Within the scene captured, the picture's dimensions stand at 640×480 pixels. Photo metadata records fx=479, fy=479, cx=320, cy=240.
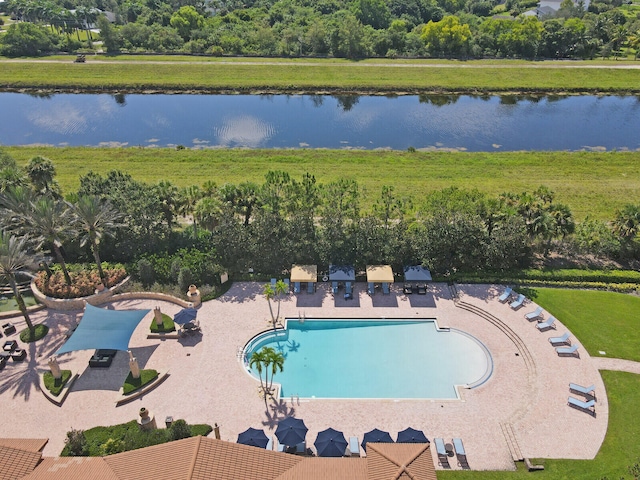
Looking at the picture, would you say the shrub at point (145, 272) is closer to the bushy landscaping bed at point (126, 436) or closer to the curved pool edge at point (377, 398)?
the curved pool edge at point (377, 398)

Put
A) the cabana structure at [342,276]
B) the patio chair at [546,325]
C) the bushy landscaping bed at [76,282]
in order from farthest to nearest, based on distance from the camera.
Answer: the cabana structure at [342,276] < the bushy landscaping bed at [76,282] < the patio chair at [546,325]

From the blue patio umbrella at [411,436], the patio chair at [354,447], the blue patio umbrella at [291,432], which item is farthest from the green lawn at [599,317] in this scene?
the blue patio umbrella at [291,432]

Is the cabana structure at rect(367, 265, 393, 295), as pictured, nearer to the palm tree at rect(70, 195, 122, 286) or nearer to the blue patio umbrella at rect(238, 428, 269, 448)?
the blue patio umbrella at rect(238, 428, 269, 448)

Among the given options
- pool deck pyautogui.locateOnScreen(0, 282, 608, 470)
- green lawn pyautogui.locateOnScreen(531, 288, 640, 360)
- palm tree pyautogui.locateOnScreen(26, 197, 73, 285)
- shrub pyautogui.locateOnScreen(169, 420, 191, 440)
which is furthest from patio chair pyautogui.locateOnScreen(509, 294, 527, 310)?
palm tree pyautogui.locateOnScreen(26, 197, 73, 285)

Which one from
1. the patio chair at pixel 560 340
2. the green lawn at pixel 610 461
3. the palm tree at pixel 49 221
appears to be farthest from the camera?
the palm tree at pixel 49 221

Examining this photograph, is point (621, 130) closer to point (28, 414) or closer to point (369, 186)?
point (369, 186)

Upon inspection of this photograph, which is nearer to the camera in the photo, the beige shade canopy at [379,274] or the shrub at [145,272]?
the beige shade canopy at [379,274]
